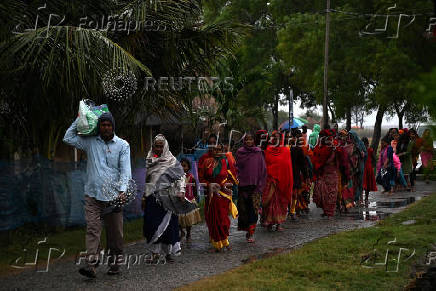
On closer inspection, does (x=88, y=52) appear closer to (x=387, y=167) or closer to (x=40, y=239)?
(x=40, y=239)

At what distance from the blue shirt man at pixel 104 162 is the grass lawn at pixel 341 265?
4.84 feet

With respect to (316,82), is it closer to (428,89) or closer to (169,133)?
(169,133)

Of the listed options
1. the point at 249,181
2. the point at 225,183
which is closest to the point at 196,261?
the point at 225,183

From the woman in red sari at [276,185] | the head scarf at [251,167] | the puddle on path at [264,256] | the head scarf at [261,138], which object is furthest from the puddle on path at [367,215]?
the puddle on path at [264,256]

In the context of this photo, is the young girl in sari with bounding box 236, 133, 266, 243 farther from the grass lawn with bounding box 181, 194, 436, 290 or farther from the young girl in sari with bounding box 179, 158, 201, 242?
the grass lawn with bounding box 181, 194, 436, 290

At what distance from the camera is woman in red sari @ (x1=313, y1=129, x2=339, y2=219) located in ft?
39.7

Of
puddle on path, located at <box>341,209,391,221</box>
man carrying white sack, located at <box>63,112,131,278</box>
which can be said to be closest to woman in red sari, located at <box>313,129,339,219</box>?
puddle on path, located at <box>341,209,391,221</box>

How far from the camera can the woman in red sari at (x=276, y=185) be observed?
1052 cm

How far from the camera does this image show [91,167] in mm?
6758

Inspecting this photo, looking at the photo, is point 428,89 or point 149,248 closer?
point 428,89

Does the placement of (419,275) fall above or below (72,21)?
below

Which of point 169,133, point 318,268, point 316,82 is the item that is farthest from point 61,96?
point 316,82

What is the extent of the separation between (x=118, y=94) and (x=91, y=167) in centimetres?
311

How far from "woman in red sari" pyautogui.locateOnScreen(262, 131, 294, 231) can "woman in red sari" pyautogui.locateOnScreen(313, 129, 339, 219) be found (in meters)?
1.45
